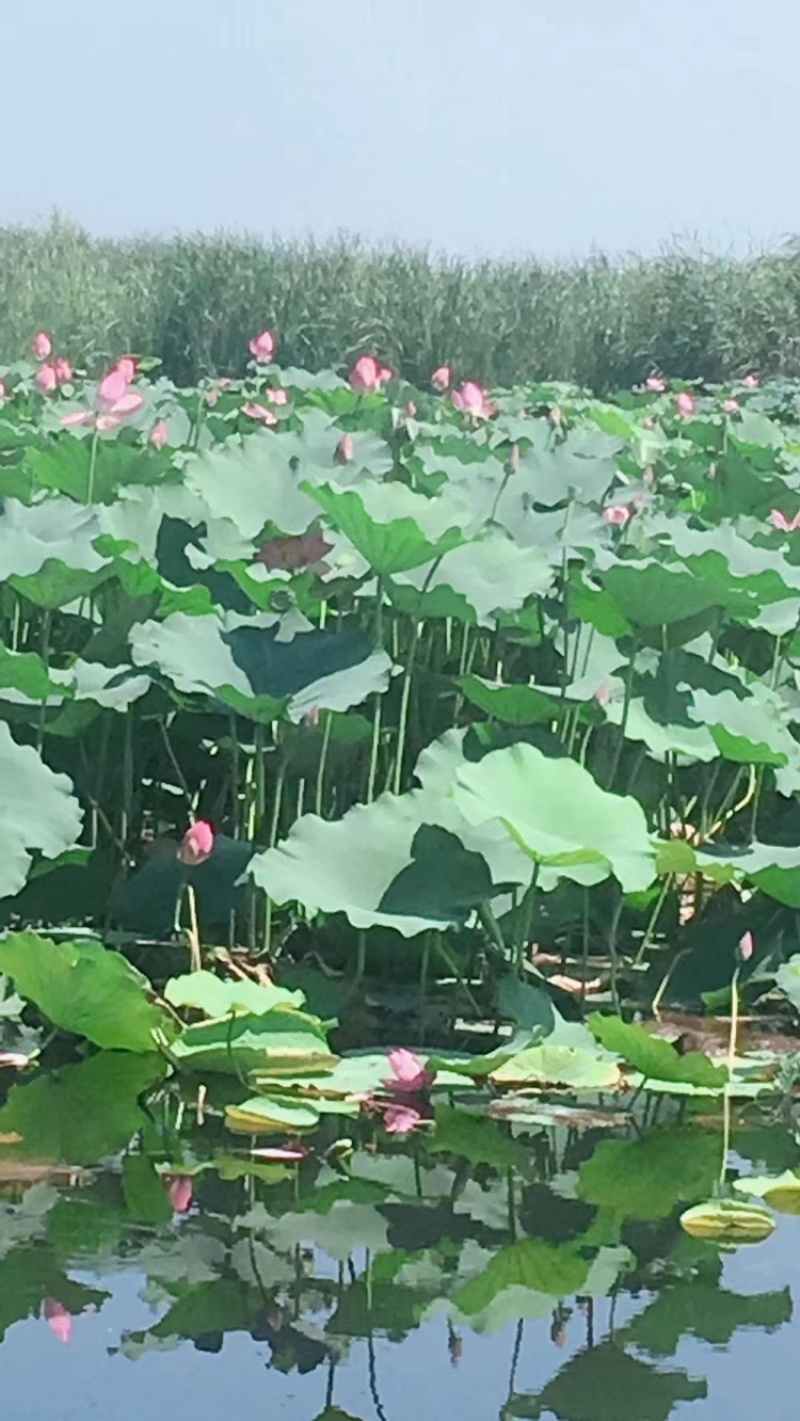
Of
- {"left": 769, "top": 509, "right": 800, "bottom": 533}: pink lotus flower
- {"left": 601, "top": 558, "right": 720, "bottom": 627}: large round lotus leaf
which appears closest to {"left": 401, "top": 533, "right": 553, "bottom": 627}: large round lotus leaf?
{"left": 601, "top": 558, "right": 720, "bottom": 627}: large round lotus leaf

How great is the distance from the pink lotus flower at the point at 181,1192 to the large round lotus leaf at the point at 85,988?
26 centimetres

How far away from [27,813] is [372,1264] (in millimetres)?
806

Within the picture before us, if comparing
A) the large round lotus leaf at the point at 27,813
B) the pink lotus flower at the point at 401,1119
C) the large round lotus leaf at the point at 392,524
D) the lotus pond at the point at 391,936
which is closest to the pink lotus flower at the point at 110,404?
the lotus pond at the point at 391,936

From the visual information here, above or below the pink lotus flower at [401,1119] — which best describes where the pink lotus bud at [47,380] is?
above

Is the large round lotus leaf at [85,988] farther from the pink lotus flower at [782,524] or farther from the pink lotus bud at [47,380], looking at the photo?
the pink lotus bud at [47,380]

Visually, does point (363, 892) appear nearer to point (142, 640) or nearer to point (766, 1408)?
point (142, 640)

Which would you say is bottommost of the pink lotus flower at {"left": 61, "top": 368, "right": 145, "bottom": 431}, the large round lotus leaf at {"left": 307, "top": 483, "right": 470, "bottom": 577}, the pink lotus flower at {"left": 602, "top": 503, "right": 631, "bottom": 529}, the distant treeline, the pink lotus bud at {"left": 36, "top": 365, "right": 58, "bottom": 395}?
the distant treeline

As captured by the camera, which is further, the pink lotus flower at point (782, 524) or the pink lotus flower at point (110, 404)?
the pink lotus flower at point (782, 524)

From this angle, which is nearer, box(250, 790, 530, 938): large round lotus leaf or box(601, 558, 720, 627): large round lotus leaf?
box(250, 790, 530, 938): large round lotus leaf

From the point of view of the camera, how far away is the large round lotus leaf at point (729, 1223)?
2.05m

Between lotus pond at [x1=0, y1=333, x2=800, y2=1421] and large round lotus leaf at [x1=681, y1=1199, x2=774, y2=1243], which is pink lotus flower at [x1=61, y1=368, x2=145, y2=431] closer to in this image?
lotus pond at [x1=0, y1=333, x2=800, y2=1421]

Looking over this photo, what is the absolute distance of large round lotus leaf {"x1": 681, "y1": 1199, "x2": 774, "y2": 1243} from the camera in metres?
2.05

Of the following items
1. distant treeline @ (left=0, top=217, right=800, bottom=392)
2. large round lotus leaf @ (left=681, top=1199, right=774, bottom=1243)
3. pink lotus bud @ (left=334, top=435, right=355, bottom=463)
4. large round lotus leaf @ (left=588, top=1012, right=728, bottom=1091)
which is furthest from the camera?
distant treeline @ (left=0, top=217, right=800, bottom=392)

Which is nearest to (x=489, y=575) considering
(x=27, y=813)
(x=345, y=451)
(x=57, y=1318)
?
(x=345, y=451)
